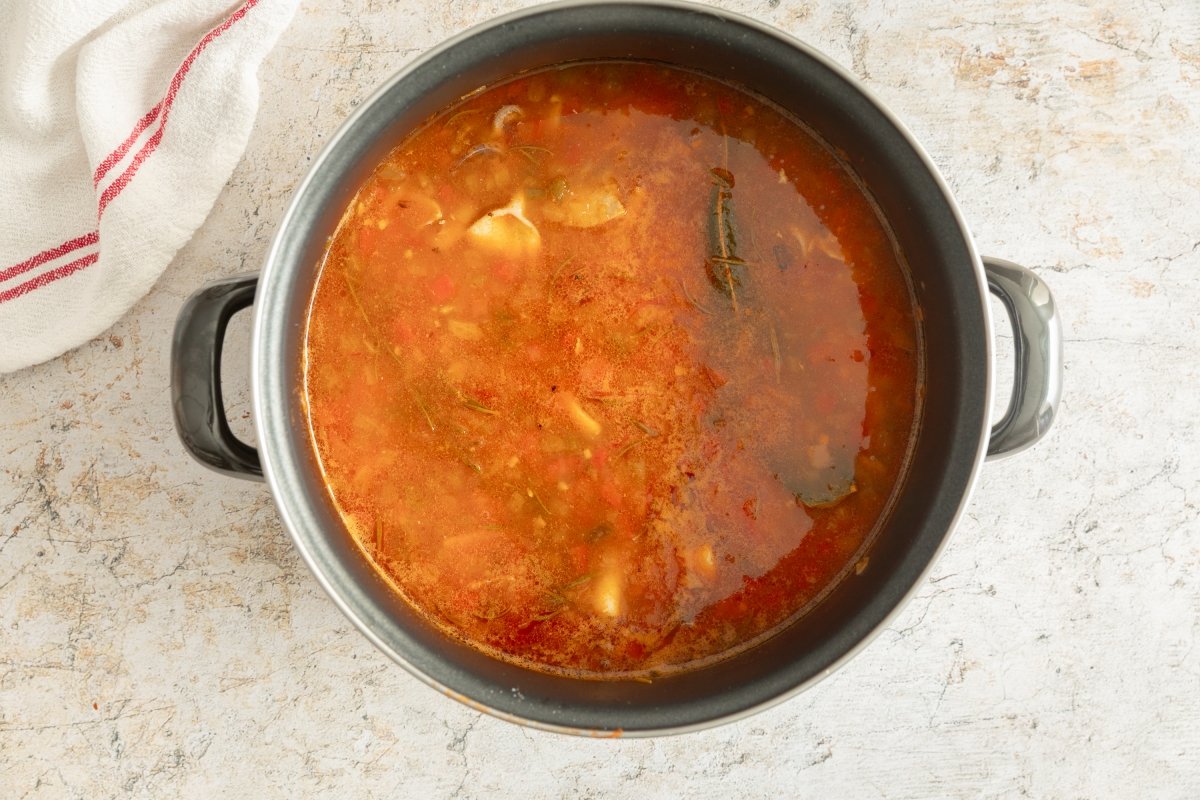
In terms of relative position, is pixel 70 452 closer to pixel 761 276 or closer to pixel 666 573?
pixel 666 573

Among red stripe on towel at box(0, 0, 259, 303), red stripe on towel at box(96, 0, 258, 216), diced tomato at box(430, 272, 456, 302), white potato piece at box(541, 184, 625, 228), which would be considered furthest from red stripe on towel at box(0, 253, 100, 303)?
white potato piece at box(541, 184, 625, 228)

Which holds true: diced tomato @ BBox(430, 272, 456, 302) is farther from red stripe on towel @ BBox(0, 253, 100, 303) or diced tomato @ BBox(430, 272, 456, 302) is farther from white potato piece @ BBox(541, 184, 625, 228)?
red stripe on towel @ BBox(0, 253, 100, 303)

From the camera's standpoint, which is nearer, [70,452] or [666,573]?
[666,573]

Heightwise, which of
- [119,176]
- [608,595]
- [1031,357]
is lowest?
[608,595]

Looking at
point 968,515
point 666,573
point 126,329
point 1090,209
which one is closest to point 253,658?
point 126,329

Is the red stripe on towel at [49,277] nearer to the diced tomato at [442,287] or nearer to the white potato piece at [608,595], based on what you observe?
the diced tomato at [442,287]

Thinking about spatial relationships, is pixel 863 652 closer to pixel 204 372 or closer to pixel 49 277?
pixel 204 372

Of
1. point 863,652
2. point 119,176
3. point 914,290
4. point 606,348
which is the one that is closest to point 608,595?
point 606,348
